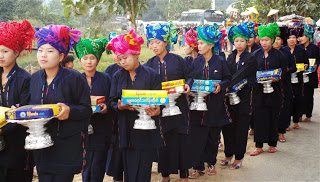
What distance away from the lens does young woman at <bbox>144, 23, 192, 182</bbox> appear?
550 cm

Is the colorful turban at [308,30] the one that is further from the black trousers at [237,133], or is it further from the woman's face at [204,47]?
the woman's face at [204,47]

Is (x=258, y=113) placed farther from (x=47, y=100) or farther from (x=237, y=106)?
(x=47, y=100)

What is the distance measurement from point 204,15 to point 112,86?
1855 inches

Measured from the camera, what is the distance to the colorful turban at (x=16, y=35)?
406 cm

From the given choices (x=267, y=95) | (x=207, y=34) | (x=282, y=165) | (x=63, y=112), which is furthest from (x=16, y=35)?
(x=282, y=165)

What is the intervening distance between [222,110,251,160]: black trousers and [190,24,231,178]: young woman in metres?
0.46

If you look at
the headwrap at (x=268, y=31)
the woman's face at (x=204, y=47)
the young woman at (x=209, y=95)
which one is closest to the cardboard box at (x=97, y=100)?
the young woman at (x=209, y=95)

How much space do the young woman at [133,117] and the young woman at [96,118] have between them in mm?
396

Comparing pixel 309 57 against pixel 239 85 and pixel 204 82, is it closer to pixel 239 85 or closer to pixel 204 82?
pixel 239 85

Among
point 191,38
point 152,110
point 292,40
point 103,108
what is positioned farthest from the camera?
point 292,40

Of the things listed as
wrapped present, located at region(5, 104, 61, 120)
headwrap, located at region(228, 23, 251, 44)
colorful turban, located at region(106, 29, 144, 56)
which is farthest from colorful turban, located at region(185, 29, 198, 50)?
wrapped present, located at region(5, 104, 61, 120)

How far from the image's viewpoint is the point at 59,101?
377 cm

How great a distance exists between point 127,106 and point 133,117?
0.93 ft

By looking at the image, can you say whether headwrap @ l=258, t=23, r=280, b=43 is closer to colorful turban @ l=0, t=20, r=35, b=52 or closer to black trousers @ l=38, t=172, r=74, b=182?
colorful turban @ l=0, t=20, r=35, b=52
